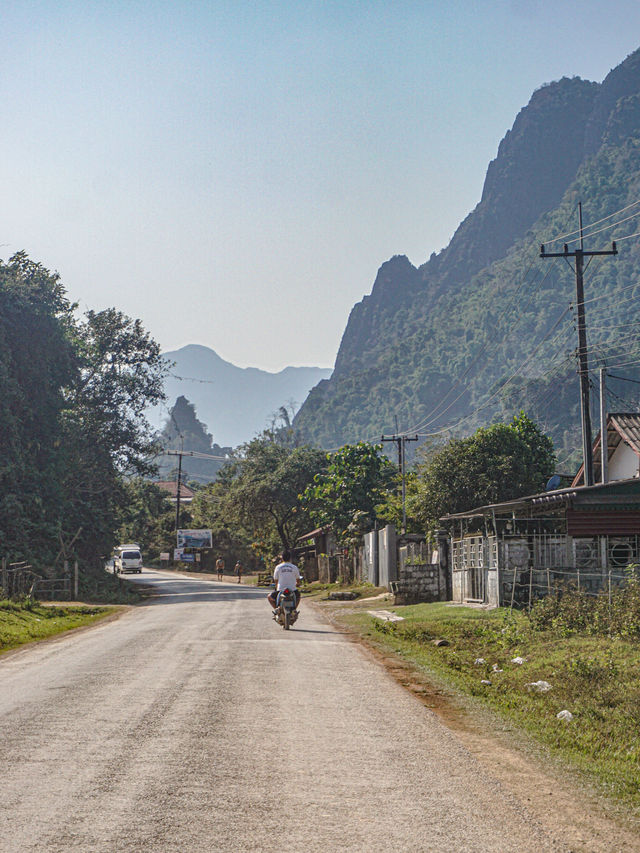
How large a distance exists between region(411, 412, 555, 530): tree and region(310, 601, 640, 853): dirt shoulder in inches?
1100

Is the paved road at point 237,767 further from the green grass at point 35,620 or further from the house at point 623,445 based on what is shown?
Result: the house at point 623,445

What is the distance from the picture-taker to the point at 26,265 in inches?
1802

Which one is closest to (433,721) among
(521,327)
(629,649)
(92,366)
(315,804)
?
(315,804)

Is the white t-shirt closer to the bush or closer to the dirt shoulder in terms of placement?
the bush

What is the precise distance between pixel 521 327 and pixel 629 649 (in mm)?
171518

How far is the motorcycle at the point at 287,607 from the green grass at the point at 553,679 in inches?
71.8

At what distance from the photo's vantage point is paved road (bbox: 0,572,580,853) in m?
5.68

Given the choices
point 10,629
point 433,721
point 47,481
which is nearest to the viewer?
point 433,721

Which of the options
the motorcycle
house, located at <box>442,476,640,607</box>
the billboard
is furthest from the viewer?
the billboard

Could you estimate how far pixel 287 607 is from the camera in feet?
71.7

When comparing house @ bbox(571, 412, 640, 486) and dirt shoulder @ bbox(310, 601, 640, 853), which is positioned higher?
house @ bbox(571, 412, 640, 486)

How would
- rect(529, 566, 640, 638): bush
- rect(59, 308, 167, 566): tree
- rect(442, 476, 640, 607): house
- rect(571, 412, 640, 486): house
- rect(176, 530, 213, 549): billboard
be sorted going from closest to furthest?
rect(529, 566, 640, 638): bush < rect(442, 476, 640, 607): house < rect(571, 412, 640, 486): house < rect(59, 308, 167, 566): tree < rect(176, 530, 213, 549): billboard

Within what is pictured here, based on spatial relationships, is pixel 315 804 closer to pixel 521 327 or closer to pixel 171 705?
pixel 171 705

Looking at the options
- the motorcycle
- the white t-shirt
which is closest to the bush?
the motorcycle
